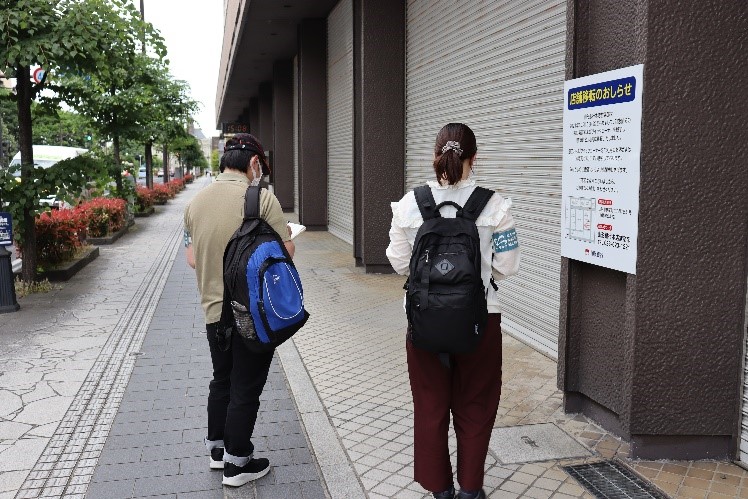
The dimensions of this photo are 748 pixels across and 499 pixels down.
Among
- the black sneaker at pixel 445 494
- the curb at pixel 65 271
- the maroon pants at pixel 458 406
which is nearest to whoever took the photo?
the maroon pants at pixel 458 406

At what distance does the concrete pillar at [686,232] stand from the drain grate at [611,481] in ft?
0.72

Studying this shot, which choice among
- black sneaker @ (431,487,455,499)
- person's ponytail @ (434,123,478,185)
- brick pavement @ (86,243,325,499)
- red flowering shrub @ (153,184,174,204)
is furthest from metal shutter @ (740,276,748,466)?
red flowering shrub @ (153,184,174,204)

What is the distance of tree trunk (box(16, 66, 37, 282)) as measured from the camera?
10.2 meters

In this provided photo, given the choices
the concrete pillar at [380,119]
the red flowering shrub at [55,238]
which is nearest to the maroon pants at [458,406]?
the concrete pillar at [380,119]

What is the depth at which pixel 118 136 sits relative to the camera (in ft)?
63.2

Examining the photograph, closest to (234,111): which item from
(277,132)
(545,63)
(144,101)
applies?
(277,132)

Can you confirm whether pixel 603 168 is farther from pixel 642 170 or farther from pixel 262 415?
pixel 262 415

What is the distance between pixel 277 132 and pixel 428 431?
23.1 metres

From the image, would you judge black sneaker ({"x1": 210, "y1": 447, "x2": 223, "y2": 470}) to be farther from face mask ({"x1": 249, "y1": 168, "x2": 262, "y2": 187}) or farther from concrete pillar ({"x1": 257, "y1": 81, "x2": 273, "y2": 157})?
concrete pillar ({"x1": 257, "y1": 81, "x2": 273, "y2": 157})

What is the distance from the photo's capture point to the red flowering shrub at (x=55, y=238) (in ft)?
36.7

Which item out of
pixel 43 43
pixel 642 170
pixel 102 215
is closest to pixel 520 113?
pixel 642 170

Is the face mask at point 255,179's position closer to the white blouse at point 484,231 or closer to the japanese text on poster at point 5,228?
the white blouse at point 484,231

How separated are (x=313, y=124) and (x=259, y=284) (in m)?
15.5

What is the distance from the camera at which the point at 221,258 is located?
387 cm
